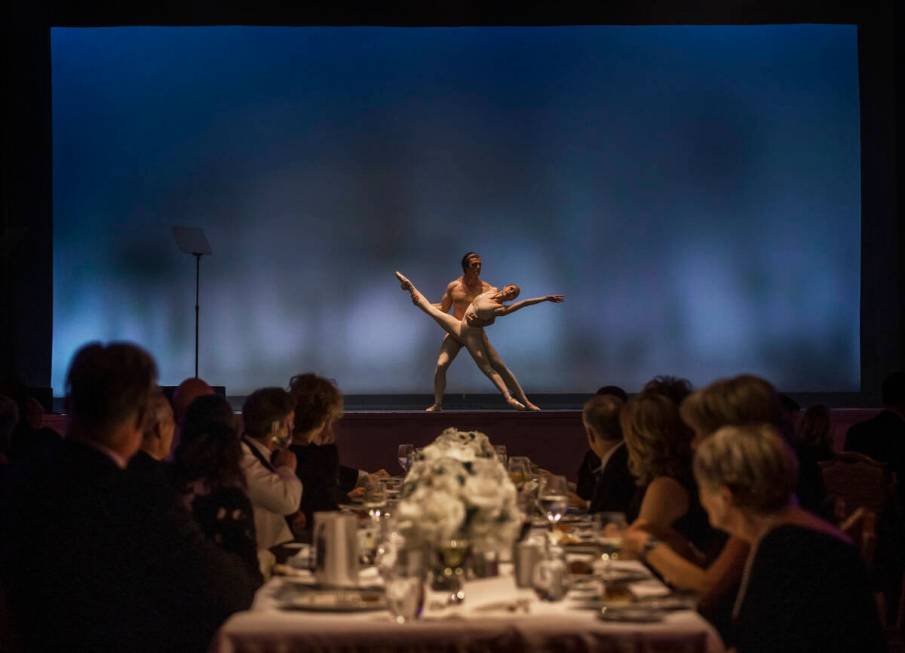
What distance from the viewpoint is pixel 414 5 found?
9.61m

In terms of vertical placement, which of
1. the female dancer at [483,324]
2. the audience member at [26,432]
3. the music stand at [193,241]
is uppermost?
the music stand at [193,241]

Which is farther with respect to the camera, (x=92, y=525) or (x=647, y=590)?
(x=647, y=590)

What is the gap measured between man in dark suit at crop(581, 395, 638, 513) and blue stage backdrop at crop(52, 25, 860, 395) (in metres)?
6.76

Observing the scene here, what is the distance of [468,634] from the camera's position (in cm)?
227

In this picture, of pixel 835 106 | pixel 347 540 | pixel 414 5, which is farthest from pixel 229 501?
pixel 835 106

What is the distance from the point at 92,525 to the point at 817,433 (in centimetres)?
312

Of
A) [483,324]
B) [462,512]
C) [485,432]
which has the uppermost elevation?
[483,324]

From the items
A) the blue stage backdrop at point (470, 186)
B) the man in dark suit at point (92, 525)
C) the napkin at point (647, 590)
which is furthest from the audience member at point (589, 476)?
the blue stage backdrop at point (470, 186)

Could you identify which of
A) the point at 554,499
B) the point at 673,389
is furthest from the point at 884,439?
the point at 554,499

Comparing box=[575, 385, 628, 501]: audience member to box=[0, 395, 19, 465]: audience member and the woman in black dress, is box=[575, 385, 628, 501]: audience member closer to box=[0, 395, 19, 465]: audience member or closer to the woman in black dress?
the woman in black dress

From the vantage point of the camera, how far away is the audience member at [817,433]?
4.52m

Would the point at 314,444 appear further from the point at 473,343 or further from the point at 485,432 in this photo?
the point at 473,343

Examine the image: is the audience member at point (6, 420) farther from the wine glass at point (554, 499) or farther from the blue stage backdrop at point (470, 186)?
the blue stage backdrop at point (470, 186)

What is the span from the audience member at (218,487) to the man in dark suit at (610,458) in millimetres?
1235
